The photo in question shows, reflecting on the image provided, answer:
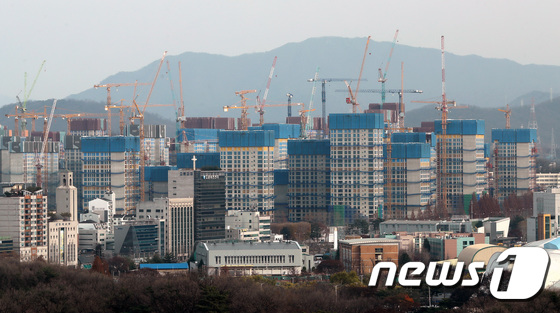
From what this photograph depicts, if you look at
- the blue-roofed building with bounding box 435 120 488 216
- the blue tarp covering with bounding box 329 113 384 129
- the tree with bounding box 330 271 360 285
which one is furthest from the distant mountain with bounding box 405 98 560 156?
the tree with bounding box 330 271 360 285

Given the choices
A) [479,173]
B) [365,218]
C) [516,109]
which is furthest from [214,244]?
[516,109]

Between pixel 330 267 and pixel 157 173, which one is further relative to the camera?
pixel 157 173

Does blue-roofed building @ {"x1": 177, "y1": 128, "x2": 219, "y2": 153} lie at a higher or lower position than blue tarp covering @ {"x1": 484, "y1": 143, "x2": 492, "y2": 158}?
higher

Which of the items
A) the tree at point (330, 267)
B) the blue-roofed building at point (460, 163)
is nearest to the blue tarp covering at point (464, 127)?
the blue-roofed building at point (460, 163)

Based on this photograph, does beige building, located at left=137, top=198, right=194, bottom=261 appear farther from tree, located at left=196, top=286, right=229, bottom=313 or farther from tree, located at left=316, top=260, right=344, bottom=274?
tree, located at left=196, top=286, right=229, bottom=313

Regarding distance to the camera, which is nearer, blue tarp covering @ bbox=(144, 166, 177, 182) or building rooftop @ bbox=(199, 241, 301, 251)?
building rooftop @ bbox=(199, 241, 301, 251)

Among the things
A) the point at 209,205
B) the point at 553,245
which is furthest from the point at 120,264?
the point at 553,245

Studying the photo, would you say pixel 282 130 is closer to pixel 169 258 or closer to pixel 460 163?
pixel 460 163

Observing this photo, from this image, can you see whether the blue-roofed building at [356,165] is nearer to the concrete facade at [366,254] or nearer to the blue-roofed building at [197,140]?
the concrete facade at [366,254]
